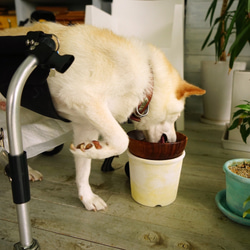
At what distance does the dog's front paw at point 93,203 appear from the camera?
1.00 metres

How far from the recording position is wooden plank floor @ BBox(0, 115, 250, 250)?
83cm

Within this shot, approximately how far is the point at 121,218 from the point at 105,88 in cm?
52

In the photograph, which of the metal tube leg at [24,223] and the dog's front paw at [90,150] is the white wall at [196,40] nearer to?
the dog's front paw at [90,150]

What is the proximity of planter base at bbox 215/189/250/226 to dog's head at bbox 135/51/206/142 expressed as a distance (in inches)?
14.8

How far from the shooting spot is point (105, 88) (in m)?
0.81

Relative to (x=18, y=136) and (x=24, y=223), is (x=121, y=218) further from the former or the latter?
(x=18, y=136)

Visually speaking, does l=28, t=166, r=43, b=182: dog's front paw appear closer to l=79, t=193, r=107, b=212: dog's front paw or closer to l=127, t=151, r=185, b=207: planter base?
l=79, t=193, r=107, b=212: dog's front paw

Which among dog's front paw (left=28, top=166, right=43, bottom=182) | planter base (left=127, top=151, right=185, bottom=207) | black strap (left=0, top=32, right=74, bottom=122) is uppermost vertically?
black strap (left=0, top=32, right=74, bottom=122)

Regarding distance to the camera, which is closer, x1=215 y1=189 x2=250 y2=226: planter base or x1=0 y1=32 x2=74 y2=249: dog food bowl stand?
x1=0 y1=32 x2=74 y2=249: dog food bowl stand

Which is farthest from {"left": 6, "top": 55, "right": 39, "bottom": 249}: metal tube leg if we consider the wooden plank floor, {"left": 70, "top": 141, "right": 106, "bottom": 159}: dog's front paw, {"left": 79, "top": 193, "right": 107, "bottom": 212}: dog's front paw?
{"left": 79, "top": 193, "right": 107, "bottom": 212}: dog's front paw

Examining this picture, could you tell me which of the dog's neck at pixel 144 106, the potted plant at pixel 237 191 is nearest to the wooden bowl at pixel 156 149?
the dog's neck at pixel 144 106

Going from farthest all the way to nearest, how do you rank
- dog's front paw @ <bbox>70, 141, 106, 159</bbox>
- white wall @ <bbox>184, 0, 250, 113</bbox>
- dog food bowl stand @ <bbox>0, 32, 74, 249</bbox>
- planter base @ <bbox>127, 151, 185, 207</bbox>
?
white wall @ <bbox>184, 0, 250, 113</bbox>, planter base @ <bbox>127, 151, 185, 207</bbox>, dog's front paw @ <bbox>70, 141, 106, 159</bbox>, dog food bowl stand @ <bbox>0, 32, 74, 249</bbox>

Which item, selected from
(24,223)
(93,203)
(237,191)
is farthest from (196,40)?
(24,223)

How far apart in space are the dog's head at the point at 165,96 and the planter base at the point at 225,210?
377mm
